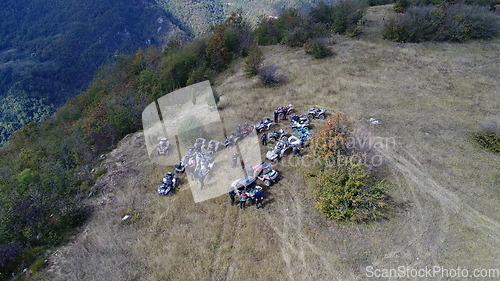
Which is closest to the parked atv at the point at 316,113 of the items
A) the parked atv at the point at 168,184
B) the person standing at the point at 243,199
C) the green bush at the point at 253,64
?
the person standing at the point at 243,199

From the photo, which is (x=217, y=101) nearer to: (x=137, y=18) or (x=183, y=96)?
(x=183, y=96)

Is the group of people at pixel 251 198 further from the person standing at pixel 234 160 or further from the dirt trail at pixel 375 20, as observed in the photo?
the dirt trail at pixel 375 20

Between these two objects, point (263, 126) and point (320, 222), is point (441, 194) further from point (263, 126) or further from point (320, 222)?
point (263, 126)

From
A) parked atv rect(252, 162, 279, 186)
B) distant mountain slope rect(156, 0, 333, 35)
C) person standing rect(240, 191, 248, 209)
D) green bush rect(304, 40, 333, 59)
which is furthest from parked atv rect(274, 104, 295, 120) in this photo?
distant mountain slope rect(156, 0, 333, 35)

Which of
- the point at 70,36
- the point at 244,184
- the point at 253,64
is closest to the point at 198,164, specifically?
the point at 244,184

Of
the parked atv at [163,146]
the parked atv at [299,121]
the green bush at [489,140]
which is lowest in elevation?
the green bush at [489,140]

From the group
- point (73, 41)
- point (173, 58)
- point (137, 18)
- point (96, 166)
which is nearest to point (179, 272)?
point (96, 166)
